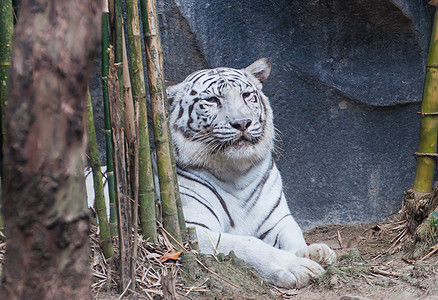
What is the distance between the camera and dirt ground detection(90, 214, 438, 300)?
7.19 feet

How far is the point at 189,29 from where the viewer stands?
4055 millimetres

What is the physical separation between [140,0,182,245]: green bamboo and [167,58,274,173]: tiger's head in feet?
2.59

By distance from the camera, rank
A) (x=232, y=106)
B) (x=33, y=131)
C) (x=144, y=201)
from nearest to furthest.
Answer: (x=33, y=131), (x=144, y=201), (x=232, y=106)

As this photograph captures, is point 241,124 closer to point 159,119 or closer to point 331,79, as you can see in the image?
point 159,119

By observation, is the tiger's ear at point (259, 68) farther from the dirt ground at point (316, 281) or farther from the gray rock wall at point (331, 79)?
the dirt ground at point (316, 281)

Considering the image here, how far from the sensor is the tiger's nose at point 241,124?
3160 millimetres

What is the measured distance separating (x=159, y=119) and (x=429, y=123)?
1869 millimetres

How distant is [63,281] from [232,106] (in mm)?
2254

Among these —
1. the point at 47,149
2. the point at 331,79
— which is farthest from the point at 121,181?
the point at 331,79

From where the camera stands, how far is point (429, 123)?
3387 mm

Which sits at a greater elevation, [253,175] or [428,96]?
[428,96]

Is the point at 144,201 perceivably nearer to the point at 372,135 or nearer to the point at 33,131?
the point at 33,131

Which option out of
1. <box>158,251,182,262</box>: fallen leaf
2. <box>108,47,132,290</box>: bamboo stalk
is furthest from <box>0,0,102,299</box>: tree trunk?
<box>158,251,182,262</box>: fallen leaf

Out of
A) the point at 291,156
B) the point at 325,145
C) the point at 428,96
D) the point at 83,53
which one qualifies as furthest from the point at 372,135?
the point at 83,53
